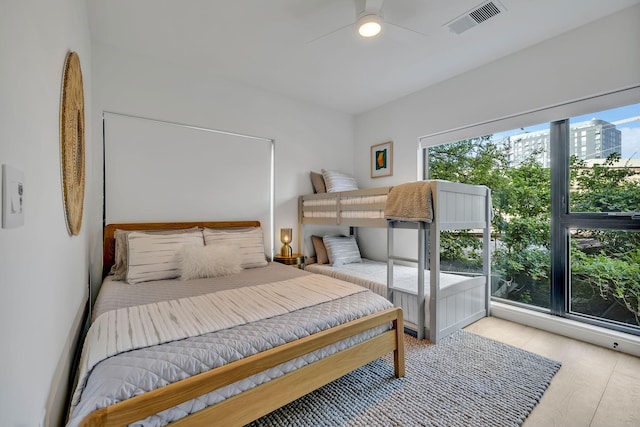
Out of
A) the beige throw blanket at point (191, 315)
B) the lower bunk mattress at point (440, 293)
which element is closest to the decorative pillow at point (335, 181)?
the lower bunk mattress at point (440, 293)

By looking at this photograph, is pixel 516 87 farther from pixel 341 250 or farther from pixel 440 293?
pixel 341 250

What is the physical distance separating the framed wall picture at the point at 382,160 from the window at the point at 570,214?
993 mm

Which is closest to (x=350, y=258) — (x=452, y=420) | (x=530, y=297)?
(x=530, y=297)

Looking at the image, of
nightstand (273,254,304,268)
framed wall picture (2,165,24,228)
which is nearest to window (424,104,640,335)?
nightstand (273,254,304,268)

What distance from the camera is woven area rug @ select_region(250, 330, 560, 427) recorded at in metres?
1.52

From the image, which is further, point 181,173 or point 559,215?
point 181,173

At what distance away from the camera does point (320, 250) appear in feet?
12.2

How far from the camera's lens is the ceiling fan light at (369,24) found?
1948 mm

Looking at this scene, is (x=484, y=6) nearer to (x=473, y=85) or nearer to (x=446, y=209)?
(x=473, y=85)

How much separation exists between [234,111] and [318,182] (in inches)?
51.8

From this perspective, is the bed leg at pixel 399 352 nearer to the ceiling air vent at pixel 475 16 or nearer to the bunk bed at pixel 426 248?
the bunk bed at pixel 426 248

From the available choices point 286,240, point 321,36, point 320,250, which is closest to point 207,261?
point 286,240

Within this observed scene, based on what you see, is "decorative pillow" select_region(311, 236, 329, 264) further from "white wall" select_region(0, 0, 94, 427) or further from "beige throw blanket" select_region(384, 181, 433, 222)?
"white wall" select_region(0, 0, 94, 427)

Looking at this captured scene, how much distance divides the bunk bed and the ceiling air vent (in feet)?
3.98
